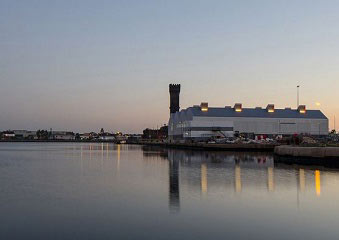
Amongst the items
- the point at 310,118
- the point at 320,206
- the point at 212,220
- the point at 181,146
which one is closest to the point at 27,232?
the point at 212,220

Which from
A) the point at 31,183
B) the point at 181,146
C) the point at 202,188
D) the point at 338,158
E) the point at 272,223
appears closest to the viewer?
the point at 272,223

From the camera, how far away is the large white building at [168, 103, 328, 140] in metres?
138

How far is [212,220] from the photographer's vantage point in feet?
64.2

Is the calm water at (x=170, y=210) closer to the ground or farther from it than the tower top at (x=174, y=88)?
closer to the ground

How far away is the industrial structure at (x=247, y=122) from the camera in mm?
138000

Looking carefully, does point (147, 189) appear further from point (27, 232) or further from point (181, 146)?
point (181, 146)

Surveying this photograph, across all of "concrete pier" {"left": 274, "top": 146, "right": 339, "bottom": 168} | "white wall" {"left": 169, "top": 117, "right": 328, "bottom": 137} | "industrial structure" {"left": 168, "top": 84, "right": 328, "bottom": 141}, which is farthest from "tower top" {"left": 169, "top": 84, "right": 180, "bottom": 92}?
"concrete pier" {"left": 274, "top": 146, "right": 339, "bottom": 168}

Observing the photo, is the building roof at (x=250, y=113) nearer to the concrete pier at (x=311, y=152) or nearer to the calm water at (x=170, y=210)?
the concrete pier at (x=311, y=152)

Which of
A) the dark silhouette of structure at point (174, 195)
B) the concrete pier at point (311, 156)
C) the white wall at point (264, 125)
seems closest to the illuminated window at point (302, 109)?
the white wall at point (264, 125)

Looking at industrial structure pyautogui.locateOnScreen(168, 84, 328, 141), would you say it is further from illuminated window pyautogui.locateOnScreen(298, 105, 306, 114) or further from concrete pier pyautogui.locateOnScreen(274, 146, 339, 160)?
concrete pier pyautogui.locateOnScreen(274, 146, 339, 160)

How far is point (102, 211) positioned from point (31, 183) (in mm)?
14817

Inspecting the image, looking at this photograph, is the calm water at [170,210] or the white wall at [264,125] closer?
Answer: the calm water at [170,210]

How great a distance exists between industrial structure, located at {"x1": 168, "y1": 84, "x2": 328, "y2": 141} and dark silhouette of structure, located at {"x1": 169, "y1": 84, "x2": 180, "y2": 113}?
4380 centimetres

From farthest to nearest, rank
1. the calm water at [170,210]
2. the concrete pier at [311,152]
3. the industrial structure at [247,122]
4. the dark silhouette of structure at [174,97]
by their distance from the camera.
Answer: the dark silhouette of structure at [174,97], the industrial structure at [247,122], the concrete pier at [311,152], the calm water at [170,210]
